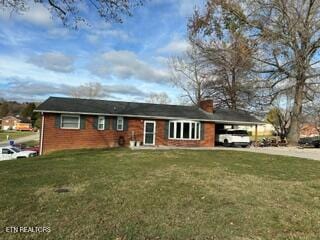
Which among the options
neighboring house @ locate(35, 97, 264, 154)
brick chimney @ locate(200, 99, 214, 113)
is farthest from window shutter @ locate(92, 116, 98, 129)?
brick chimney @ locate(200, 99, 214, 113)

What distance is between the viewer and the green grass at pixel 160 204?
5.54m

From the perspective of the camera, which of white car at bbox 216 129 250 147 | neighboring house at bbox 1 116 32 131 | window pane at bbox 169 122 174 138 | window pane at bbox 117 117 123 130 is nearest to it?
window pane at bbox 117 117 123 130

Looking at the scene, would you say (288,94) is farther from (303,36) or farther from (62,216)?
(62,216)

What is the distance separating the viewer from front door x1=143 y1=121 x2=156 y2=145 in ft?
94.0

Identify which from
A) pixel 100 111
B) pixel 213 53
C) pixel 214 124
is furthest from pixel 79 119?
pixel 213 53

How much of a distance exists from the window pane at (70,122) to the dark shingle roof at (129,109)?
583mm

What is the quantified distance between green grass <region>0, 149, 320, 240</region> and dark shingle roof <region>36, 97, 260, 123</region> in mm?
16128

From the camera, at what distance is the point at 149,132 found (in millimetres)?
28734

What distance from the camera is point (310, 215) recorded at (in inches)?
264

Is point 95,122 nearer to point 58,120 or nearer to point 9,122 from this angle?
point 58,120

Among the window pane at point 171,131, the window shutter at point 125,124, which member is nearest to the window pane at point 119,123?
the window shutter at point 125,124

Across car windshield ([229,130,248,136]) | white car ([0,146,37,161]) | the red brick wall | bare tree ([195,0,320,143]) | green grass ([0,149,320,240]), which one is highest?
bare tree ([195,0,320,143])

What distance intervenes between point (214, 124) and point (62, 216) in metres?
25.2

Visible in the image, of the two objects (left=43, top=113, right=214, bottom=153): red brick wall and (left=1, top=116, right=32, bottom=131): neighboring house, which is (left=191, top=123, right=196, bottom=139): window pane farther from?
(left=1, top=116, right=32, bottom=131): neighboring house
